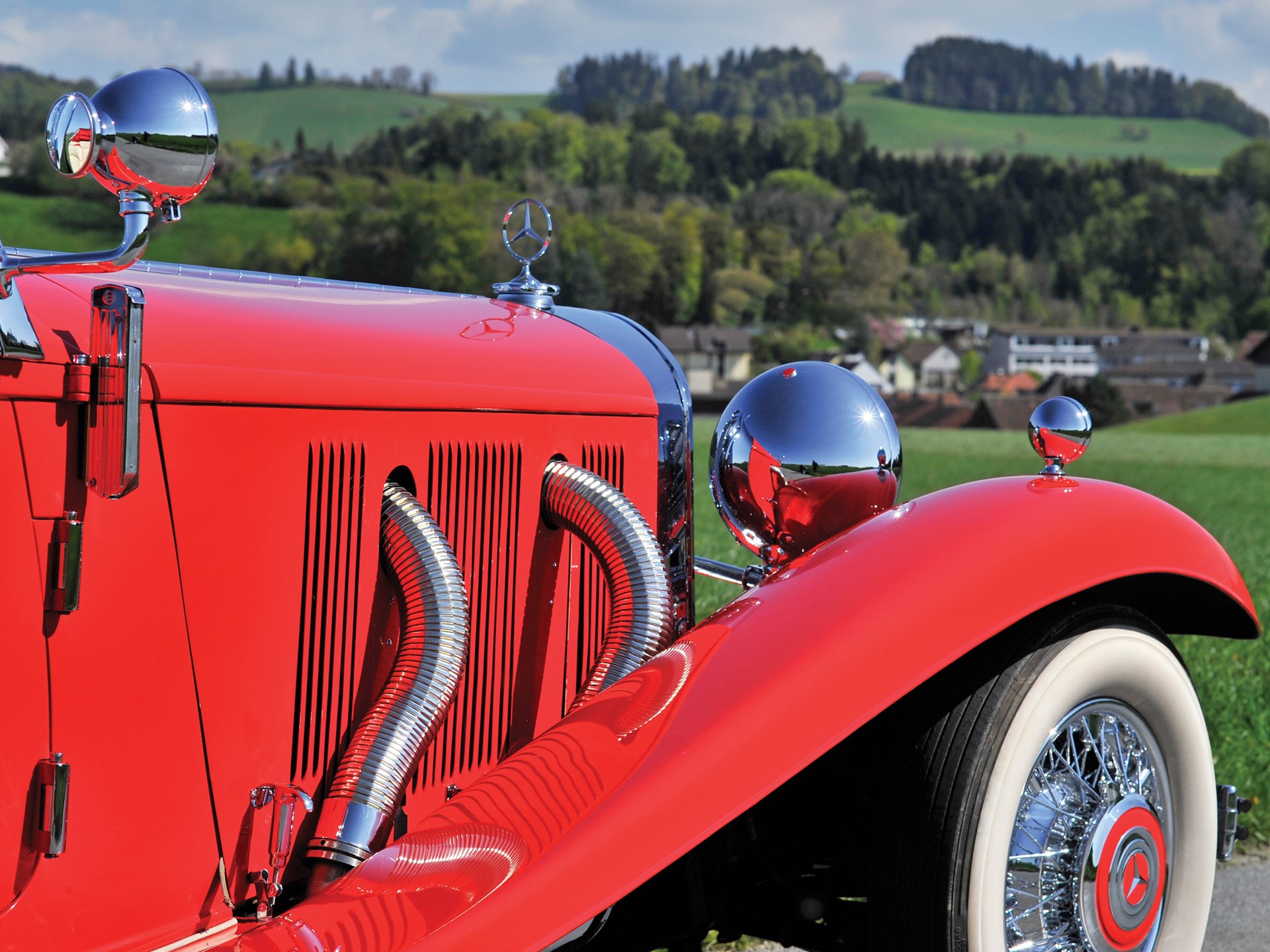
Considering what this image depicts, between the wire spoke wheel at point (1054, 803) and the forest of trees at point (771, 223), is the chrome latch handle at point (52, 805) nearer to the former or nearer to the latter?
the wire spoke wheel at point (1054, 803)

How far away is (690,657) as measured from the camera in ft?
7.06

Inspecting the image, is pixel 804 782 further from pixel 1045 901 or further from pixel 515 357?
pixel 515 357

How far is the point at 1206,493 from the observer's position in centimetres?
2748

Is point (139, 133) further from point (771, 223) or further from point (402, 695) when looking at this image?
point (771, 223)

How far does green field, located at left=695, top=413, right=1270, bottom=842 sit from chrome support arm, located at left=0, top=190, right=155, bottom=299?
1637 mm

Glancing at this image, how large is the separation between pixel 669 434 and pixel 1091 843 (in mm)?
1242

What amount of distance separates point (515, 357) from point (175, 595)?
92cm

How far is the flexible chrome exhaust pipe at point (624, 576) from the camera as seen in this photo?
2.47m

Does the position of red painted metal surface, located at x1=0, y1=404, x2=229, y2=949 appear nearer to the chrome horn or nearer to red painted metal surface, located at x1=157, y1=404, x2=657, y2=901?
red painted metal surface, located at x1=157, y1=404, x2=657, y2=901

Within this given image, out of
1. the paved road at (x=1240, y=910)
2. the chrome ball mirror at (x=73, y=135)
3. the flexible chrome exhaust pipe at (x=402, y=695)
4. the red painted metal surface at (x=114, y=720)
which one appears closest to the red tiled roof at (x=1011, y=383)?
the paved road at (x=1240, y=910)

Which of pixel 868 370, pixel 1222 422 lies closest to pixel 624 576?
pixel 1222 422

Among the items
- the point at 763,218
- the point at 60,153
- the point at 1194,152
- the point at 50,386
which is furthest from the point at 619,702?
the point at 1194,152

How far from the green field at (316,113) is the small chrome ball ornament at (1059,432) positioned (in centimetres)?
12698

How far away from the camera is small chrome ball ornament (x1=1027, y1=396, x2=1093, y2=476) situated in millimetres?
2670
